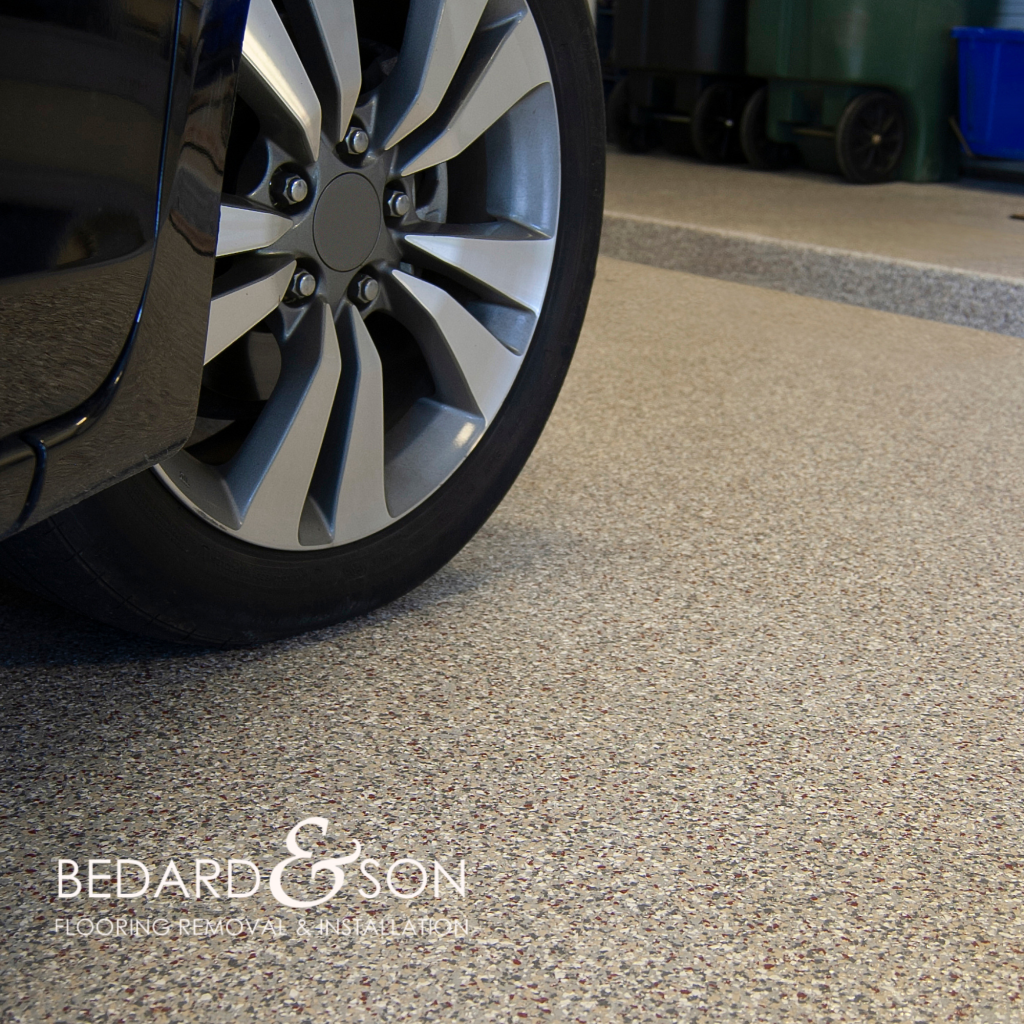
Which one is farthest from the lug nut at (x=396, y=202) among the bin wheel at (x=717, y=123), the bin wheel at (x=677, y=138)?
the bin wheel at (x=677, y=138)

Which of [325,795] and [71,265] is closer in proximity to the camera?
[71,265]

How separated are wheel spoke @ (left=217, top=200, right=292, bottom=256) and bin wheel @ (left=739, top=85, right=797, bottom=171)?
15.1 feet

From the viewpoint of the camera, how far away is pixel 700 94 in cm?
538

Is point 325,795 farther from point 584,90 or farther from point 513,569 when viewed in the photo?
point 584,90

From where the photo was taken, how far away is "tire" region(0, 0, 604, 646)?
100 cm

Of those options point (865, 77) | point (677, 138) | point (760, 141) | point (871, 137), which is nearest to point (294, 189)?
point (865, 77)

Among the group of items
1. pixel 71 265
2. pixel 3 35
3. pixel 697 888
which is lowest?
pixel 697 888

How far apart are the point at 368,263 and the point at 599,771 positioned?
0.51 meters

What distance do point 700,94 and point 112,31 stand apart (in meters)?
5.04

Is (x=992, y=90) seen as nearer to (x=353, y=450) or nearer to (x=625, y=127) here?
(x=625, y=127)

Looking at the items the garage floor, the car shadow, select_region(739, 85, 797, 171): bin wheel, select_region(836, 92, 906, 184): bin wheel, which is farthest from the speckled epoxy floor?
select_region(739, 85, 797, 171): bin wheel

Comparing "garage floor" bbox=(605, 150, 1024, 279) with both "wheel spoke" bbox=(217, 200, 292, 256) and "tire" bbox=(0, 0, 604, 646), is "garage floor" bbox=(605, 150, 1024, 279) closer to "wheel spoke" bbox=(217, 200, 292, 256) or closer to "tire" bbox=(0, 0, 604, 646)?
"tire" bbox=(0, 0, 604, 646)

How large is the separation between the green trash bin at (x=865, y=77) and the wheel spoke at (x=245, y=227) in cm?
415

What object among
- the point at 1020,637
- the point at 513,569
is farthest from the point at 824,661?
the point at 513,569
